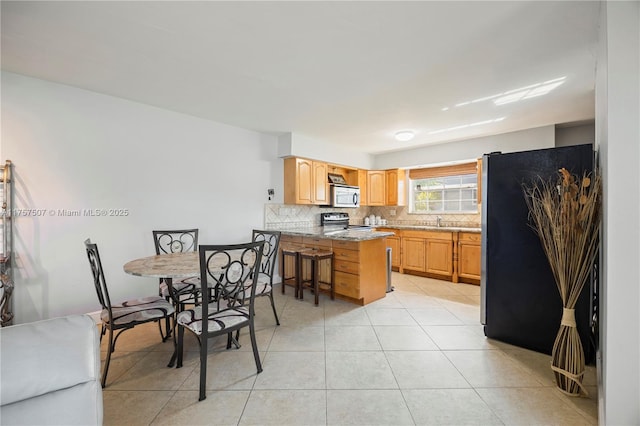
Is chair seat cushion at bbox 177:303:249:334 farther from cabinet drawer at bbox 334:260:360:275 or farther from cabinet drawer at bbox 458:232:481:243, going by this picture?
cabinet drawer at bbox 458:232:481:243

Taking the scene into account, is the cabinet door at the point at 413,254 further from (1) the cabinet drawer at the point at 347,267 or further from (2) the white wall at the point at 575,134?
(2) the white wall at the point at 575,134

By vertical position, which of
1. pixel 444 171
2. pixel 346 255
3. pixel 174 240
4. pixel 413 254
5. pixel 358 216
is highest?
pixel 444 171

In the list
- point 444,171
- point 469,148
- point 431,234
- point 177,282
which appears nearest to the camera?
point 177,282

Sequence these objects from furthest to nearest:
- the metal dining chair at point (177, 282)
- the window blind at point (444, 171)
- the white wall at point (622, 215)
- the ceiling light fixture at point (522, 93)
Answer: the window blind at point (444, 171) < the ceiling light fixture at point (522, 93) < the metal dining chair at point (177, 282) < the white wall at point (622, 215)

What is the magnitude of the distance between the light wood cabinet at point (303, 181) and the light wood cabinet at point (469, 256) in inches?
102

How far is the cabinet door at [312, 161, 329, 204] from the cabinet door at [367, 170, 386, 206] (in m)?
1.31

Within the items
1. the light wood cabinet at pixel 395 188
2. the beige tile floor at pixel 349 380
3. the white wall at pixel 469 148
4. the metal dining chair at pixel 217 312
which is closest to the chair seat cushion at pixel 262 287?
the beige tile floor at pixel 349 380

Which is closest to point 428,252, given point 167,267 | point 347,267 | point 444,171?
point 444,171

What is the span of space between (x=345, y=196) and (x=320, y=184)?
2.30 ft

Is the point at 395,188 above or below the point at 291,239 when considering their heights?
above

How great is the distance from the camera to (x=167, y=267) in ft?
6.82

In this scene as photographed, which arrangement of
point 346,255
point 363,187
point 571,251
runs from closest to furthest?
1. point 571,251
2. point 346,255
3. point 363,187

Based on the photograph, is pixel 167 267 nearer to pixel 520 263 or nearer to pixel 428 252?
pixel 520 263

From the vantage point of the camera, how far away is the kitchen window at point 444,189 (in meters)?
5.28
